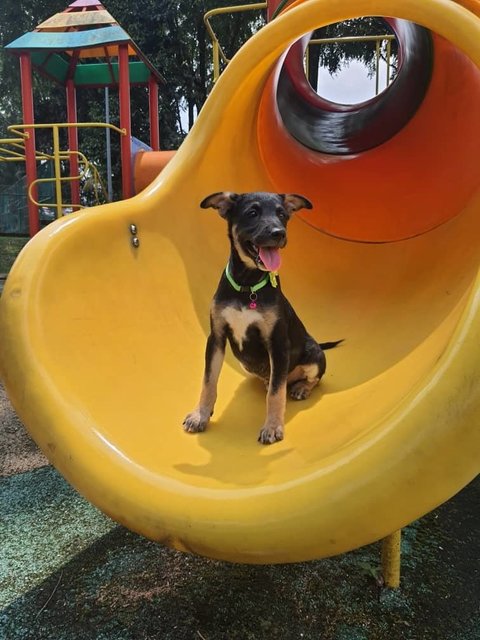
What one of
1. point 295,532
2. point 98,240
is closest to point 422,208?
point 98,240

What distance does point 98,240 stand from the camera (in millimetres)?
2723

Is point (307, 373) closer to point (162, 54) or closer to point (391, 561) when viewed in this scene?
point (391, 561)

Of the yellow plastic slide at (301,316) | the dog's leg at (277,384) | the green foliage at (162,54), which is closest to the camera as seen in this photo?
the yellow plastic slide at (301,316)

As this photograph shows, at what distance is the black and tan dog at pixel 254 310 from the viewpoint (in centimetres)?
224

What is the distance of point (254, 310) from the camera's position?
2.31 m

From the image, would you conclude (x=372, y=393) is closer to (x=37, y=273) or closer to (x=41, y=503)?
(x=37, y=273)

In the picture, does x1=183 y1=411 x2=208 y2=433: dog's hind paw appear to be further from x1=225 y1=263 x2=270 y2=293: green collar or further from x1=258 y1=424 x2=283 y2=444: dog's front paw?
x1=225 y1=263 x2=270 y2=293: green collar

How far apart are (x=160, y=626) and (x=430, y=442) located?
1.23 metres

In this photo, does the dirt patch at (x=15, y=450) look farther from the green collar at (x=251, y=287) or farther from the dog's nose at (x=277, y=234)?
the dog's nose at (x=277, y=234)

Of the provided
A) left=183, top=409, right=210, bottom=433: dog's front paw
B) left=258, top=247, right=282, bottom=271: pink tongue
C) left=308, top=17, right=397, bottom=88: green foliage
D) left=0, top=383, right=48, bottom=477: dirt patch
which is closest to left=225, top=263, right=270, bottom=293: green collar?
→ left=258, top=247, right=282, bottom=271: pink tongue

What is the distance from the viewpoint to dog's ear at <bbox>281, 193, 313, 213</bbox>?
2.56m

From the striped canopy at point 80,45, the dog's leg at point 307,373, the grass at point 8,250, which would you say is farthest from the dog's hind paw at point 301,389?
the grass at point 8,250

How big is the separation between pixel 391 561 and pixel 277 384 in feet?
Result: 2.64

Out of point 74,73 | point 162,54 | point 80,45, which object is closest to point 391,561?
point 80,45
